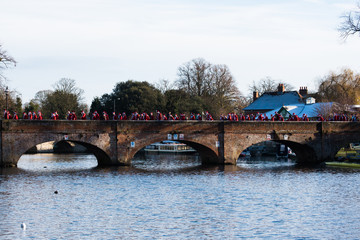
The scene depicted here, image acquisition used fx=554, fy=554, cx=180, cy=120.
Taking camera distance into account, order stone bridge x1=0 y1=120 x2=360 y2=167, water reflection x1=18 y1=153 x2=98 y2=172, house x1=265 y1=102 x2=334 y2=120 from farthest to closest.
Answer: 1. house x1=265 y1=102 x2=334 y2=120
2. water reflection x1=18 y1=153 x2=98 y2=172
3. stone bridge x1=0 y1=120 x2=360 y2=167

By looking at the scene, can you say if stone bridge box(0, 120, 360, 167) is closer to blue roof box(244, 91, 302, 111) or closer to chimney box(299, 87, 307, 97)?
blue roof box(244, 91, 302, 111)

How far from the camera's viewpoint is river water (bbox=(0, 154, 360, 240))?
25844 mm

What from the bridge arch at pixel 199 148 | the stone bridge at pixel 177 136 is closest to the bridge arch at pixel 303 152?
the stone bridge at pixel 177 136

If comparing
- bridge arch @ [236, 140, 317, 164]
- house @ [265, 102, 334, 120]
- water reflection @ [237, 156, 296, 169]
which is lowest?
water reflection @ [237, 156, 296, 169]

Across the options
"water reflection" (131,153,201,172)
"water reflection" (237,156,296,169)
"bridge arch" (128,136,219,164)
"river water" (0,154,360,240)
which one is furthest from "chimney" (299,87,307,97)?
"river water" (0,154,360,240)

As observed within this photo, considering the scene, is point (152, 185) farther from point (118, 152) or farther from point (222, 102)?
point (222, 102)

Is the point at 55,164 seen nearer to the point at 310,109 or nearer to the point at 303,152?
the point at 303,152

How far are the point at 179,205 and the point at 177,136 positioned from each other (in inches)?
893

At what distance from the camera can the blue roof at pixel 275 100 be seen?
104250 millimetres

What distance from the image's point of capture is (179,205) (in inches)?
1282

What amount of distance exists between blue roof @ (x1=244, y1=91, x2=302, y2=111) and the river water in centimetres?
5638

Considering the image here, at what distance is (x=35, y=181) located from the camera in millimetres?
42969

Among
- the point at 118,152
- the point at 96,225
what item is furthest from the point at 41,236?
the point at 118,152

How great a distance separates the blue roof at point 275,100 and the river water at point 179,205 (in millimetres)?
56382
